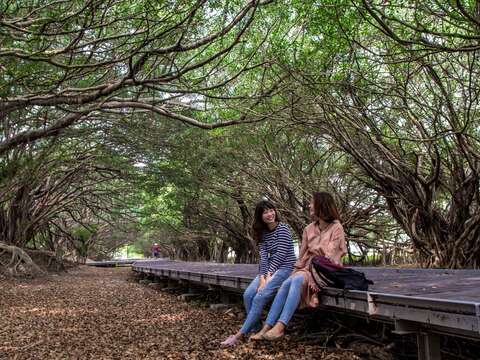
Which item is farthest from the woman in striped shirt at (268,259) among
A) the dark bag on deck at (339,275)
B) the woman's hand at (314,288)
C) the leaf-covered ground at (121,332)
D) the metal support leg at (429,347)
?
the metal support leg at (429,347)

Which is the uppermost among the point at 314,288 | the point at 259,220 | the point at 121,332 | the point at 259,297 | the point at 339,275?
the point at 259,220

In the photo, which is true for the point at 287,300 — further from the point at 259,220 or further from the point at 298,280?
the point at 259,220

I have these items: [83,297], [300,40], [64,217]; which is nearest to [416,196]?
[300,40]

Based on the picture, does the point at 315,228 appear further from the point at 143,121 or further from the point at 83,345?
the point at 143,121

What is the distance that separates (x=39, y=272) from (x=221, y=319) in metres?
9.81

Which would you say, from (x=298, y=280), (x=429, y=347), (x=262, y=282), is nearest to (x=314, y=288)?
(x=298, y=280)

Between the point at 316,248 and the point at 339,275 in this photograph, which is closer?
the point at 339,275

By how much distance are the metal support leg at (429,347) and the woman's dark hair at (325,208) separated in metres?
1.47

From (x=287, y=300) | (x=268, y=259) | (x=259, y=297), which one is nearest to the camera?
(x=287, y=300)

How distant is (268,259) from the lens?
16.8ft

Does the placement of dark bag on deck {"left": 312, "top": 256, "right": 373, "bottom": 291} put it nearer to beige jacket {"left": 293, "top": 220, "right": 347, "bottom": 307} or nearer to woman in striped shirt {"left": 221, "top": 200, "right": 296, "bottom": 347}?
beige jacket {"left": 293, "top": 220, "right": 347, "bottom": 307}

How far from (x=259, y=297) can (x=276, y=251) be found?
51 cm

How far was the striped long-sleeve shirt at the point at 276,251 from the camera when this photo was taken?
5.02m

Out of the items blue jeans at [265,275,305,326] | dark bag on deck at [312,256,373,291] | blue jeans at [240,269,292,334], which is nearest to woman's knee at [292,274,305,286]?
blue jeans at [265,275,305,326]
